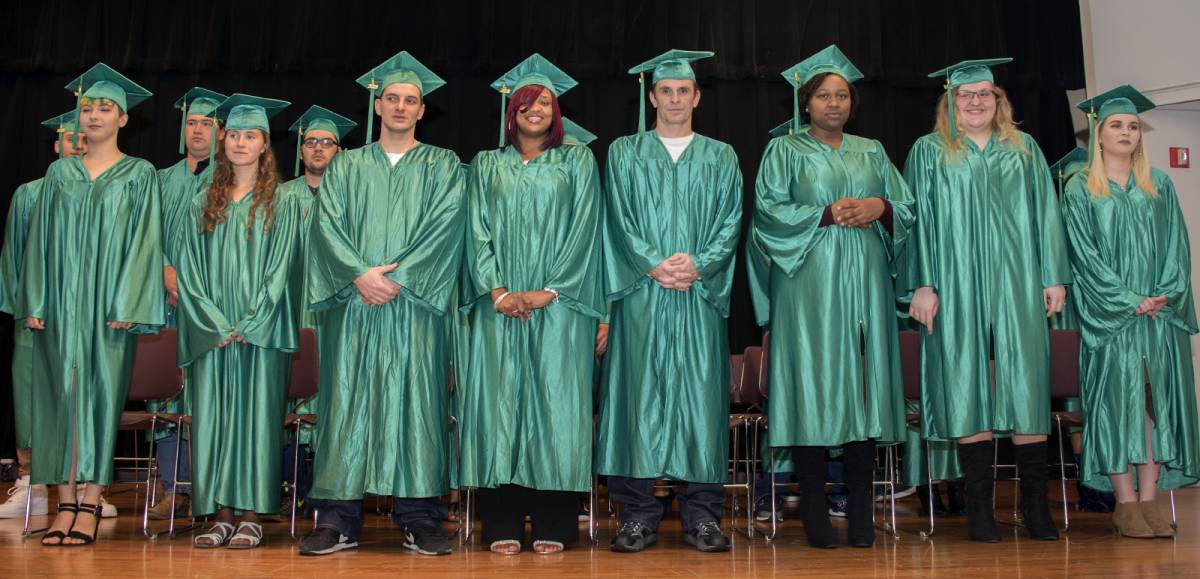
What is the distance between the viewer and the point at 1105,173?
16.5 feet

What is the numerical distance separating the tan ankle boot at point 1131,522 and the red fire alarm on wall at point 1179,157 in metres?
4.28

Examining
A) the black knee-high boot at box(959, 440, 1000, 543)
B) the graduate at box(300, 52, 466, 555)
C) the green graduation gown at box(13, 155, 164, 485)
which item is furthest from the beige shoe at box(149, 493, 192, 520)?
the black knee-high boot at box(959, 440, 1000, 543)

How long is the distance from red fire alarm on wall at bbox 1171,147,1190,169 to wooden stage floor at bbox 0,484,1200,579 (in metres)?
4.24

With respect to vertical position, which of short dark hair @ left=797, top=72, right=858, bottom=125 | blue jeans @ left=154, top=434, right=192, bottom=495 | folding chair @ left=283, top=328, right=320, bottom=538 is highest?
short dark hair @ left=797, top=72, right=858, bottom=125

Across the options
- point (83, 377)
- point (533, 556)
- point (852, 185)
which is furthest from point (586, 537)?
point (83, 377)

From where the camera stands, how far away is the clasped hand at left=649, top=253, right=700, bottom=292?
4.30 m

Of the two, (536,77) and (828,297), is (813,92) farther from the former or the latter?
(536,77)

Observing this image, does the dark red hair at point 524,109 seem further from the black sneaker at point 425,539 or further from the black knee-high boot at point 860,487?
the black knee-high boot at point 860,487

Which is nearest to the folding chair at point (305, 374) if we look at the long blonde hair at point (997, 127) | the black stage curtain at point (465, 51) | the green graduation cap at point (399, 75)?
the green graduation cap at point (399, 75)

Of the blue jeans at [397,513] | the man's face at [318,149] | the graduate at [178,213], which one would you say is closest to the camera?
the blue jeans at [397,513]

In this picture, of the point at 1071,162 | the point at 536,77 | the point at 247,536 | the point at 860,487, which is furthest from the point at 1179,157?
the point at 247,536

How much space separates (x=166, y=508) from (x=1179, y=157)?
7309mm

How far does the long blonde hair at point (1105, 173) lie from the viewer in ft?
16.2

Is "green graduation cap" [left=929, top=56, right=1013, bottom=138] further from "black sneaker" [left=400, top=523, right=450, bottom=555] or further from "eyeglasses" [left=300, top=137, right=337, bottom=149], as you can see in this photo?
"eyeglasses" [left=300, top=137, right=337, bottom=149]
